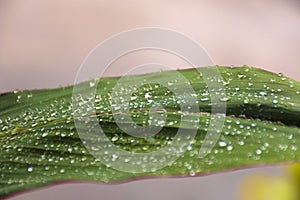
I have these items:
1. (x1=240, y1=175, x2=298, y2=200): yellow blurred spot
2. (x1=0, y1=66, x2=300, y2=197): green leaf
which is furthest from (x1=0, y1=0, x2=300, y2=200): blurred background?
(x1=0, y1=66, x2=300, y2=197): green leaf

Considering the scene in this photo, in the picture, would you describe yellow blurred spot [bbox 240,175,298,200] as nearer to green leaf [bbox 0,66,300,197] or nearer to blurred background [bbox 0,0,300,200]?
green leaf [bbox 0,66,300,197]

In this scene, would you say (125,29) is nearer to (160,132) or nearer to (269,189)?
(269,189)

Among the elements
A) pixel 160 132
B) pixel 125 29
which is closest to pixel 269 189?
pixel 160 132

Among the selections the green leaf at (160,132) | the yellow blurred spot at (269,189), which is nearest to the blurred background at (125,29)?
the yellow blurred spot at (269,189)

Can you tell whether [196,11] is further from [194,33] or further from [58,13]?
[58,13]

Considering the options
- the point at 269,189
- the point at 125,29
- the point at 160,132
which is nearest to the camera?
the point at 160,132

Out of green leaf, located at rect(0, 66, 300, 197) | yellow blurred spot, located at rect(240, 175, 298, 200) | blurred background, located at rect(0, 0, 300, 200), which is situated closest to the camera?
green leaf, located at rect(0, 66, 300, 197)

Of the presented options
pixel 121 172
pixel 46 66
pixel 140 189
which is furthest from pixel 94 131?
pixel 46 66

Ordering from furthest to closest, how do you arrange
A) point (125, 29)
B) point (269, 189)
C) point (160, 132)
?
1. point (125, 29)
2. point (269, 189)
3. point (160, 132)
